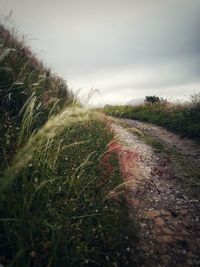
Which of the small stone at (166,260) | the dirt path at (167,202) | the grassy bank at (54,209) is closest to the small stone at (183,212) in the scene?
the dirt path at (167,202)

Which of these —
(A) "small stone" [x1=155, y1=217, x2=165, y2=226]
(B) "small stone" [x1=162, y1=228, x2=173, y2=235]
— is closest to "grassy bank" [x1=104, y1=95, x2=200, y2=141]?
(A) "small stone" [x1=155, y1=217, x2=165, y2=226]

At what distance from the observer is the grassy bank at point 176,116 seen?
1391 cm

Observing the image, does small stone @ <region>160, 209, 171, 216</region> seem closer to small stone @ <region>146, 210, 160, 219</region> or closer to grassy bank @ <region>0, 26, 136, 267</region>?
small stone @ <region>146, 210, 160, 219</region>

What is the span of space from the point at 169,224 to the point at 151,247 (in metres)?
0.93

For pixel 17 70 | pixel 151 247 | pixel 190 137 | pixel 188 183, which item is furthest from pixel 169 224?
pixel 190 137

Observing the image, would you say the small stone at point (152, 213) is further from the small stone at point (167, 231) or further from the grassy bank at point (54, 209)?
the grassy bank at point (54, 209)

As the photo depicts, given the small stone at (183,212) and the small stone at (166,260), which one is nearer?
the small stone at (166,260)

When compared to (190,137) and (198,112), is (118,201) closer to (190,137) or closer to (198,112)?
(190,137)

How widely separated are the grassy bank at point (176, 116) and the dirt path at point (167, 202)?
2.11 meters

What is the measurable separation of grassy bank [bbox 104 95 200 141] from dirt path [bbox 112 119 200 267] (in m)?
2.11

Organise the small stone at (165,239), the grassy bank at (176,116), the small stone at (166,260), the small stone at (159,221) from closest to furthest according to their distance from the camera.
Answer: the small stone at (166,260), the small stone at (165,239), the small stone at (159,221), the grassy bank at (176,116)

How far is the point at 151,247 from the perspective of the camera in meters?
5.15

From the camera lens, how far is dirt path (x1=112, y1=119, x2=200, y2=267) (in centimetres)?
505

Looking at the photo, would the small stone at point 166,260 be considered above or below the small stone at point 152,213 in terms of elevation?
below
